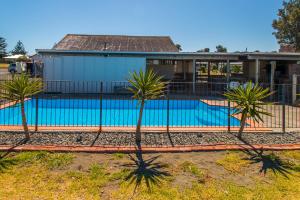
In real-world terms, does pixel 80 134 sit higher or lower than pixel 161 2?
lower

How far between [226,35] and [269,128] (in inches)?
951

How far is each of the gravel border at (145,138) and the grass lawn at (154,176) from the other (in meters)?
0.85

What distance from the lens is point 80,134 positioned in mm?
7285

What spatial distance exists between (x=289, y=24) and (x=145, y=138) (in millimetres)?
30501

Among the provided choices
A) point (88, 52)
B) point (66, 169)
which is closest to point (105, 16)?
point (88, 52)

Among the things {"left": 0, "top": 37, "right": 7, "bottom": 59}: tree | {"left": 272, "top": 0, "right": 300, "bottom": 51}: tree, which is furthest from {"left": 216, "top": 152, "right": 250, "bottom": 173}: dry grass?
{"left": 0, "top": 37, "right": 7, "bottom": 59}: tree

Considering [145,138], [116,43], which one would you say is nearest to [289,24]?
[116,43]

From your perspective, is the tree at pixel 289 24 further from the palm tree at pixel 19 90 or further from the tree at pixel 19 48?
the tree at pixel 19 48

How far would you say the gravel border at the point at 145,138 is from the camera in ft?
21.3

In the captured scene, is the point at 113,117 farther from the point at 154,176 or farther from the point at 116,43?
the point at 116,43

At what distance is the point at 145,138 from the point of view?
7.04 m

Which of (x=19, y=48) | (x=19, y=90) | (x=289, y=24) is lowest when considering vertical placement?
(x=19, y=90)

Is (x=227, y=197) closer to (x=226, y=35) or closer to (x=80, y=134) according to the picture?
(x=80, y=134)

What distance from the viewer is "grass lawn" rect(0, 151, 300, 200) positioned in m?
3.93
